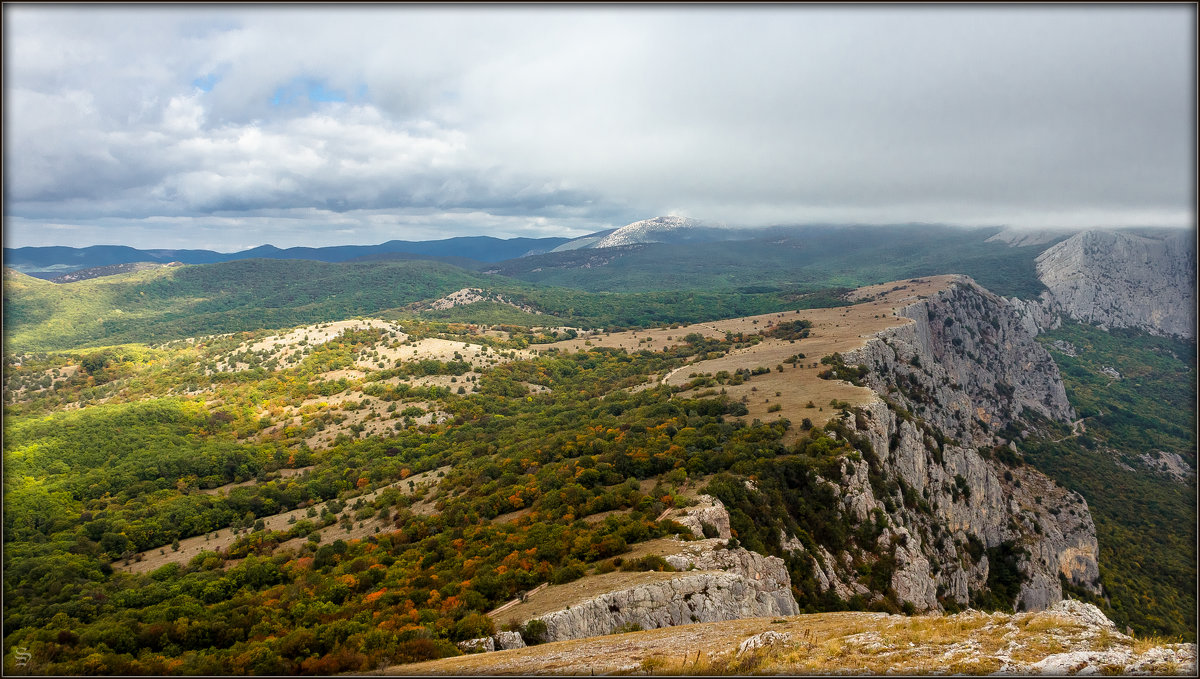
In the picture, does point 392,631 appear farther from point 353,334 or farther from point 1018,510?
point 353,334

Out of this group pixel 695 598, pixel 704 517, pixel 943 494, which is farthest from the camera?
pixel 943 494

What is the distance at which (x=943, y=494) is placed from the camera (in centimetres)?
5072

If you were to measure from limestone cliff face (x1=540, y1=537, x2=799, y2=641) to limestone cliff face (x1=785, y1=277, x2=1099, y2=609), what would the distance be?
746 cm

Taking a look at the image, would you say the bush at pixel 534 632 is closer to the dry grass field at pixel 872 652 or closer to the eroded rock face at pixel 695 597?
the eroded rock face at pixel 695 597

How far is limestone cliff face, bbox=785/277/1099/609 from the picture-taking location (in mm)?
37812

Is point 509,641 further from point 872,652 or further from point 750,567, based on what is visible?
point 750,567

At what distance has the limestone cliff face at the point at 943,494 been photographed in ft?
124

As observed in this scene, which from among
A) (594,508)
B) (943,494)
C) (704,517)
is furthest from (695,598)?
(943,494)

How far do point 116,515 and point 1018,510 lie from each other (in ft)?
343

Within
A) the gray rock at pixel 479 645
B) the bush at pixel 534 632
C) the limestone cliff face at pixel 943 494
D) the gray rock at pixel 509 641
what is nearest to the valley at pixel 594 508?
the bush at pixel 534 632

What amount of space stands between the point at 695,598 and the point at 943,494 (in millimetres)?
41035

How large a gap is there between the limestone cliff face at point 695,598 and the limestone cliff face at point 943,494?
7.46 metres

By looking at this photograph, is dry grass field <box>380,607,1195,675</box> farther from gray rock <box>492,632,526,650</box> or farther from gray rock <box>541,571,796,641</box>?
gray rock <box>541,571,796,641</box>

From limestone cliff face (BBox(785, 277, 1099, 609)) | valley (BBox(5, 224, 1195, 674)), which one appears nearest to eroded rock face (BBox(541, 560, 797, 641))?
valley (BBox(5, 224, 1195, 674))
